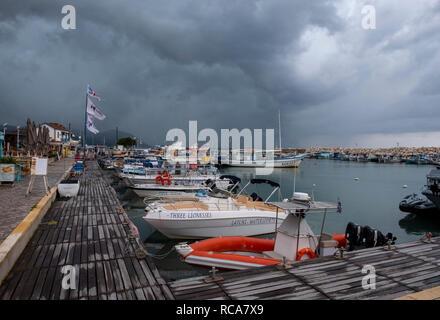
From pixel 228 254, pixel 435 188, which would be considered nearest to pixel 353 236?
pixel 228 254

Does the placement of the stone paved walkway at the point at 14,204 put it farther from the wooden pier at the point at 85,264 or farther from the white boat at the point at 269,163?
the white boat at the point at 269,163

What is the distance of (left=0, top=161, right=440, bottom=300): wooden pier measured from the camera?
4.40m

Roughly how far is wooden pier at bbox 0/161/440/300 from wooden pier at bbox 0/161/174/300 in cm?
1

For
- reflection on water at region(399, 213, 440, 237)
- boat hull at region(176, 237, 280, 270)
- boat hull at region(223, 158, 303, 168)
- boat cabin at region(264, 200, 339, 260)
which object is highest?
boat hull at region(223, 158, 303, 168)

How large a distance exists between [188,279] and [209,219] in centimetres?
668

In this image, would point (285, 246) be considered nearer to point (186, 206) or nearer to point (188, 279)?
point (188, 279)

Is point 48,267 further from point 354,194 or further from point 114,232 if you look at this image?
point 354,194

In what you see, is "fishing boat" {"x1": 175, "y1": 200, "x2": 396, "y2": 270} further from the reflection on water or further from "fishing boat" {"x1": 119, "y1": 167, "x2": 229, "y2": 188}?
"fishing boat" {"x1": 119, "y1": 167, "x2": 229, "y2": 188}

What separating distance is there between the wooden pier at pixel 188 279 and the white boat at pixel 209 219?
418 cm

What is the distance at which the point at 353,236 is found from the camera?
9.61m

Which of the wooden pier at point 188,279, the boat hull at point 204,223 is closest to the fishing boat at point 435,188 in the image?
the wooden pier at point 188,279

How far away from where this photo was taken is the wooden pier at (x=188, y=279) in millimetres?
4398

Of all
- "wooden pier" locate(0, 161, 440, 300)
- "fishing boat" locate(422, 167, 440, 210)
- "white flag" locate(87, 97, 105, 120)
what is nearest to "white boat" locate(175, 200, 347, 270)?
"wooden pier" locate(0, 161, 440, 300)
